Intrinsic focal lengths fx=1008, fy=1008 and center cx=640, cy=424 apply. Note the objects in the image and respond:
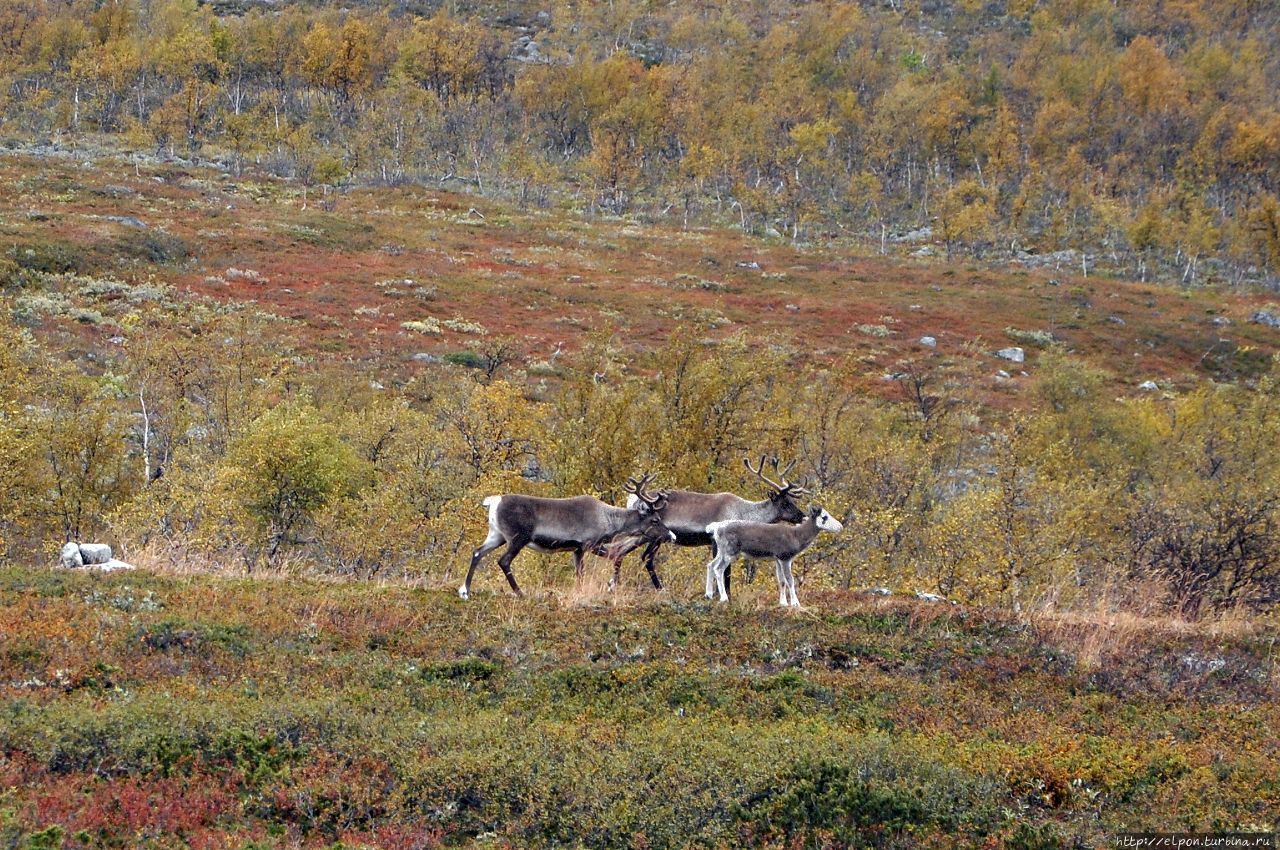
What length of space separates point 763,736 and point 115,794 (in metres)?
5.86

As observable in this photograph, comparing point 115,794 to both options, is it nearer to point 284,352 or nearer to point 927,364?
point 284,352

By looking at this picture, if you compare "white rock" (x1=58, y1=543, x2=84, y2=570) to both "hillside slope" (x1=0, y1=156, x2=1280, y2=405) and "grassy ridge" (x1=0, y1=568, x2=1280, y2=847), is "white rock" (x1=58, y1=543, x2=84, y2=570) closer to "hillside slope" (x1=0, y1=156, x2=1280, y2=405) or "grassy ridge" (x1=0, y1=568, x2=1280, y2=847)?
"grassy ridge" (x1=0, y1=568, x2=1280, y2=847)

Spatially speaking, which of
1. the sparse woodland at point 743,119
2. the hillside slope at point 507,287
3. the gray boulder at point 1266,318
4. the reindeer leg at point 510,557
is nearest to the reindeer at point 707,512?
the reindeer leg at point 510,557

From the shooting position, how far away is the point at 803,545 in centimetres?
1591

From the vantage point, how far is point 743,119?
430 feet

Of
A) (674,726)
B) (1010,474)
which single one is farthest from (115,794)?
(1010,474)

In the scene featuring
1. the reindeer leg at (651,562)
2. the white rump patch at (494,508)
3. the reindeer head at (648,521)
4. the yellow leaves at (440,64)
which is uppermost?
the yellow leaves at (440,64)

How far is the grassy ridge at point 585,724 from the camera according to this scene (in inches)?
Answer: 337

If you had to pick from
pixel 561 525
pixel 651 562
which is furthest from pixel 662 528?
pixel 561 525

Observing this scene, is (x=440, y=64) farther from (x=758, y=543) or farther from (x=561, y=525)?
(x=758, y=543)

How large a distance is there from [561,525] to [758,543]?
3097 mm

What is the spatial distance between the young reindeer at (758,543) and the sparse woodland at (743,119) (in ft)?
303

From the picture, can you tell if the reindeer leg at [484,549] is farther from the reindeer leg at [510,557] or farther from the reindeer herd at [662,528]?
the reindeer leg at [510,557]

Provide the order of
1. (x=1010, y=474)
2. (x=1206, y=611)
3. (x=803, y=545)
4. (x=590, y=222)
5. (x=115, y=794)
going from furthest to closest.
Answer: (x=590, y=222) < (x=1010, y=474) < (x=1206, y=611) < (x=803, y=545) < (x=115, y=794)
